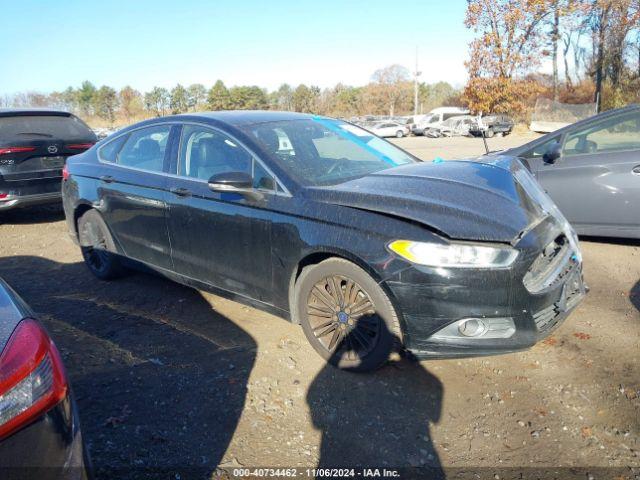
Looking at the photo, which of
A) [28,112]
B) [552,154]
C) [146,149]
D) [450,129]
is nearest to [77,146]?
[28,112]

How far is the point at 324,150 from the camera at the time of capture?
3.91 meters

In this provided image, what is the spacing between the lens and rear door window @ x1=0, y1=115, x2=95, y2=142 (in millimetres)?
7109

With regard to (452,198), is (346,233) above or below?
below

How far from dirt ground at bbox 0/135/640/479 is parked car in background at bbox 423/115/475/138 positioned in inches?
1221

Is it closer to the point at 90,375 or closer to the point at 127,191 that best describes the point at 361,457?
the point at 90,375

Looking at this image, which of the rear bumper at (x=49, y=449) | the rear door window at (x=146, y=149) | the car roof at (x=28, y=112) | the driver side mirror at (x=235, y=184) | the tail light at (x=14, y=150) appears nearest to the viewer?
the rear bumper at (x=49, y=449)

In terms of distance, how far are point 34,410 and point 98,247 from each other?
12.0 feet

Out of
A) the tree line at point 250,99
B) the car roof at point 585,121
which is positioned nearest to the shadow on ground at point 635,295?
the car roof at point 585,121

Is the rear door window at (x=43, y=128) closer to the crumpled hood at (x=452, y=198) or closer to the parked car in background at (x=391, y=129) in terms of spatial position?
the crumpled hood at (x=452, y=198)

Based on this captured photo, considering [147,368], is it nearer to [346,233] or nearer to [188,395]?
[188,395]

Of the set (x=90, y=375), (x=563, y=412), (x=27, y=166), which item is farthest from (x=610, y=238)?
(x=27, y=166)

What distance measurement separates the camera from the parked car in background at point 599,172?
5.00 metres

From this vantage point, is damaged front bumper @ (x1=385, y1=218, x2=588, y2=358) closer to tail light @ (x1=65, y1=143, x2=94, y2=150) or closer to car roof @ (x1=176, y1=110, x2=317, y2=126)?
car roof @ (x1=176, y1=110, x2=317, y2=126)

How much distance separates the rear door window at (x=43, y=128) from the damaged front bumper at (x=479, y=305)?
651 centimetres
